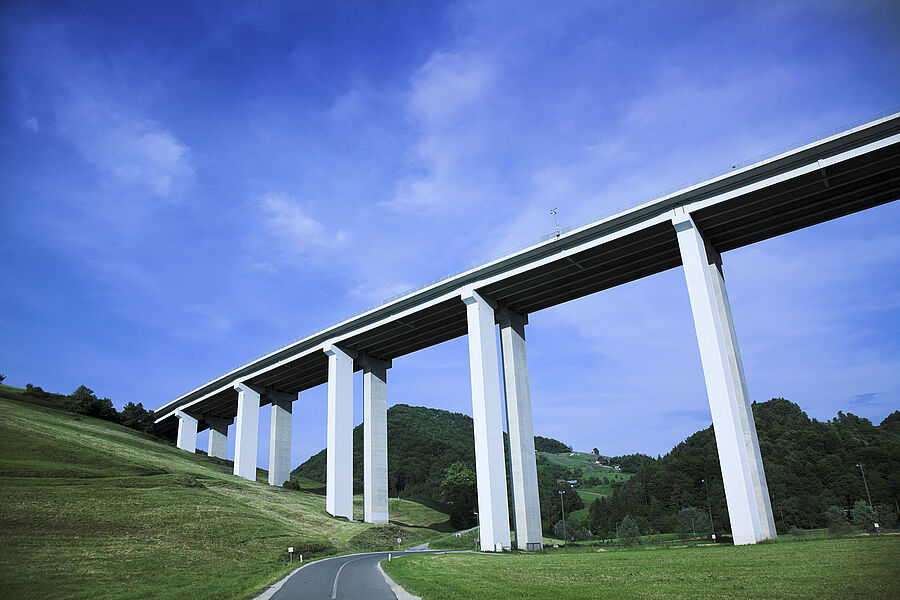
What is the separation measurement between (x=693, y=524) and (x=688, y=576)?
69.2 metres

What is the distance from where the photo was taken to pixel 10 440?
42.6 m

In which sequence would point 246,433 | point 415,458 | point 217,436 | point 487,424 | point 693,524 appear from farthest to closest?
point 415,458 < point 217,436 < point 693,524 < point 246,433 < point 487,424

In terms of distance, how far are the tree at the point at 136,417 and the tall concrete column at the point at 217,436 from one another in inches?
407

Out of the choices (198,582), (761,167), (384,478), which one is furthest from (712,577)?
(384,478)

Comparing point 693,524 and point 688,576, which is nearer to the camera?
point 688,576

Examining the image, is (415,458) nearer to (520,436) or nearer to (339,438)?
(339,438)

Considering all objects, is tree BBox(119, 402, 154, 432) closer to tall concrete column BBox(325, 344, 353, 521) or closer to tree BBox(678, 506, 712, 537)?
tall concrete column BBox(325, 344, 353, 521)

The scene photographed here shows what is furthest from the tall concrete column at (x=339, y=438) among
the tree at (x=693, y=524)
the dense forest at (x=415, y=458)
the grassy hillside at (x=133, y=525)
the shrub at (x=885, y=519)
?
the dense forest at (x=415, y=458)

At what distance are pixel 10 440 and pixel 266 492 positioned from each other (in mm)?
21876

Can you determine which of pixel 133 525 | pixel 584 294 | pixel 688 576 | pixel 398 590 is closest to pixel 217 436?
pixel 133 525

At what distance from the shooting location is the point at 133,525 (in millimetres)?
31016

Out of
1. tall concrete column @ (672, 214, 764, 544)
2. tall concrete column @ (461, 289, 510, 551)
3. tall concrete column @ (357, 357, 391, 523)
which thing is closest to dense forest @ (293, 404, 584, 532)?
tall concrete column @ (357, 357, 391, 523)

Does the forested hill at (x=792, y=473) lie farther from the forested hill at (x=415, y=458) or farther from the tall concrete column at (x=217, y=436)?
the tall concrete column at (x=217, y=436)

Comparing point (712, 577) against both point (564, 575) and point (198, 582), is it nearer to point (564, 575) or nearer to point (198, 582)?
point (564, 575)
